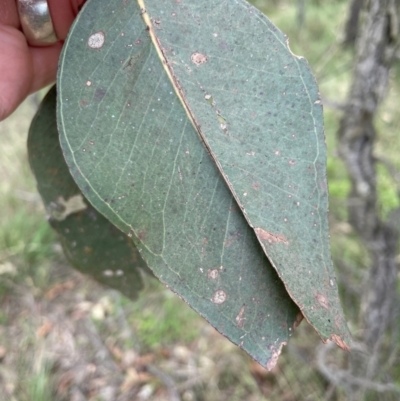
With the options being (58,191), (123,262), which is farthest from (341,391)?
(58,191)

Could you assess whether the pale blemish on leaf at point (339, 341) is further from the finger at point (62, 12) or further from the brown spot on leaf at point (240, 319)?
the finger at point (62, 12)

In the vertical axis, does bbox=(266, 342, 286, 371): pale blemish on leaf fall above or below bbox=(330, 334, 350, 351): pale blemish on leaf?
below

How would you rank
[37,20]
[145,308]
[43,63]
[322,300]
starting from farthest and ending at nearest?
[145,308] < [43,63] < [37,20] < [322,300]

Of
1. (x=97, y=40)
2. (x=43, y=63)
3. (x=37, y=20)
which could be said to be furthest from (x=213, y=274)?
(x=43, y=63)

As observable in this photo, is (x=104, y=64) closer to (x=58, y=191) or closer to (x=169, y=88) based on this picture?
(x=169, y=88)

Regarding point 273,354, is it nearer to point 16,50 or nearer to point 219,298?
point 219,298

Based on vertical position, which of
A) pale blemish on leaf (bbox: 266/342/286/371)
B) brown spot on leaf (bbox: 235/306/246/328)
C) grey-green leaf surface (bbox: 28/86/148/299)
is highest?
brown spot on leaf (bbox: 235/306/246/328)

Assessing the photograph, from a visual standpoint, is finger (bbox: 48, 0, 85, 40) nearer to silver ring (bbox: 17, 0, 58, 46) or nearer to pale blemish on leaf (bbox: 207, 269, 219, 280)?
silver ring (bbox: 17, 0, 58, 46)

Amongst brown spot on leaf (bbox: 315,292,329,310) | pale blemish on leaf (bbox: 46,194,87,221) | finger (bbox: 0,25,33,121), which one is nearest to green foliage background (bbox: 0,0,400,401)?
finger (bbox: 0,25,33,121)
